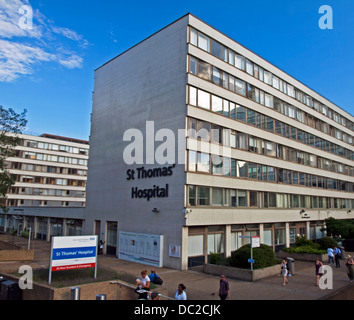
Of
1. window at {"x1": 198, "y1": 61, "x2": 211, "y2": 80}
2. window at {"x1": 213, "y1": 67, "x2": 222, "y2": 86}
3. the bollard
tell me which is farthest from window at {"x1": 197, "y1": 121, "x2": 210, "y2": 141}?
the bollard

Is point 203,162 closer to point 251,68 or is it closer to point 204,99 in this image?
point 204,99

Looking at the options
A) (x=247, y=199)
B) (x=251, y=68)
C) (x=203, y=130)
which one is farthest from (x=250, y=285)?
(x=251, y=68)

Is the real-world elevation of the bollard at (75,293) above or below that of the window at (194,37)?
below

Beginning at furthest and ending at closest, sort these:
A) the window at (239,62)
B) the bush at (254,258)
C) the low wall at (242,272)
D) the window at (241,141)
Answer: the window at (239,62) < the window at (241,141) < the bush at (254,258) < the low wall at (242,272)

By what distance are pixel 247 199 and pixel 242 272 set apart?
12.3 meters

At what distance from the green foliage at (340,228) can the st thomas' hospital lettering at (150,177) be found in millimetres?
27233

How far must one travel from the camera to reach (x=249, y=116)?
32.8 metres

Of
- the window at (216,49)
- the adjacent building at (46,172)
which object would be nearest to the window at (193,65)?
the window at (216,49)

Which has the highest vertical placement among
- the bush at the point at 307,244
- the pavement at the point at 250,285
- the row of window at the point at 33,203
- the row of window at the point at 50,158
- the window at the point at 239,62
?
the window at the point at 239,62

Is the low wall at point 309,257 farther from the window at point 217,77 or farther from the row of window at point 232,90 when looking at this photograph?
the window at point 217,77

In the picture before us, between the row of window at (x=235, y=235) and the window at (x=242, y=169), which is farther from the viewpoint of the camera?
the window at (x=242, y=169)

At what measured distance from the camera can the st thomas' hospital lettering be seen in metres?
26.0

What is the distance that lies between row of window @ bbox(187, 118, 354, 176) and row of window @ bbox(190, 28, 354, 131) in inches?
282

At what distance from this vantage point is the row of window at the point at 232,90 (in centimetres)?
2697
